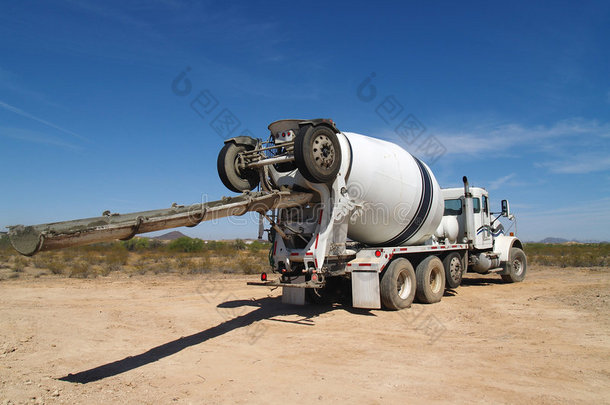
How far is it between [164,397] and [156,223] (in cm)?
224

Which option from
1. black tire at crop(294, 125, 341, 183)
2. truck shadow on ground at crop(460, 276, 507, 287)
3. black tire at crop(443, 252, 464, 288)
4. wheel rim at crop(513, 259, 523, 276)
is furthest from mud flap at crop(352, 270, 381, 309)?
wheel rim at crop(513, 259, 523, 276)

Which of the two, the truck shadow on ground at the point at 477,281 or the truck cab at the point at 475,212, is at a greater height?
the truck cab at the point at 475,212

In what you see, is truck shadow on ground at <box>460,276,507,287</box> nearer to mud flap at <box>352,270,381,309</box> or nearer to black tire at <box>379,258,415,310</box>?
black tire at <box>379,258,415,310</box>

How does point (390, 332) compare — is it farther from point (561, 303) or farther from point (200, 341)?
point (561, 303)

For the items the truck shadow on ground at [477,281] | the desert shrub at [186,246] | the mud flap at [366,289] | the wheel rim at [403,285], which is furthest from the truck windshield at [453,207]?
the desert shrub at [186,246]

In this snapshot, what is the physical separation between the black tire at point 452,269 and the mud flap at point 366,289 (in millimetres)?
4126

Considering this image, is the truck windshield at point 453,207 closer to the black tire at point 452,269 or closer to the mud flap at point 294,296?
the black tire at point 452,269

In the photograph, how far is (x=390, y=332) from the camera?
812 centimetres

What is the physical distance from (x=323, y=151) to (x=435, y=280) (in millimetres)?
5455

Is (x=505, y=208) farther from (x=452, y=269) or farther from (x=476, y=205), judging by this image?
(x=452, y=269)

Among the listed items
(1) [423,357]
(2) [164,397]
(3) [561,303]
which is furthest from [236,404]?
(3) [561,303]

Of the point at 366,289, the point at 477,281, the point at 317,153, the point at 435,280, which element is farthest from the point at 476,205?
the point at 317,153

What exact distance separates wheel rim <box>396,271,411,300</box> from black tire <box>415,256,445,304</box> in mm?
548

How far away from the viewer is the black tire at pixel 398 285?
383 inches
